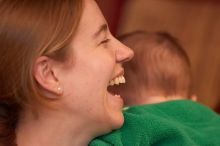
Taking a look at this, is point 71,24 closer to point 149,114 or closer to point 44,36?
point 44,36

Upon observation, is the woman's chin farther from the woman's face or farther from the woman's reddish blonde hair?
the woman's reddish blonde hair

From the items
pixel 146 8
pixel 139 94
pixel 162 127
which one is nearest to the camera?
pixel 162 127

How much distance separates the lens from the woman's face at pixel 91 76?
1.09 m

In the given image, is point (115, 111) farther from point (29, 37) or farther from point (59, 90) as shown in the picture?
point (29, 37)

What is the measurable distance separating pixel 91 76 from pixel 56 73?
8cm

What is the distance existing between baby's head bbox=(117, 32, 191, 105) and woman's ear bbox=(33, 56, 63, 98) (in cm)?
35

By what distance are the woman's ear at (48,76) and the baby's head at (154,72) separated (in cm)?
35

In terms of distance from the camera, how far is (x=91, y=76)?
109 cm

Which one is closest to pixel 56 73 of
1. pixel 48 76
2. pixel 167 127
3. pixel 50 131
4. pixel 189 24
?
pixel 48 76

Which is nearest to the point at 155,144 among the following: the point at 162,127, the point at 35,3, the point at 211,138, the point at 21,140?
Answer: the point at 162,127

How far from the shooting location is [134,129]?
117 cm

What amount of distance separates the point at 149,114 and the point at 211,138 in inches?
7.0

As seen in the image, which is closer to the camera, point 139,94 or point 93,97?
point 93,97

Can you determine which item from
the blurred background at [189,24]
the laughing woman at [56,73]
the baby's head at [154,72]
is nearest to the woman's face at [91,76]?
the laughing woman at [56,73]
